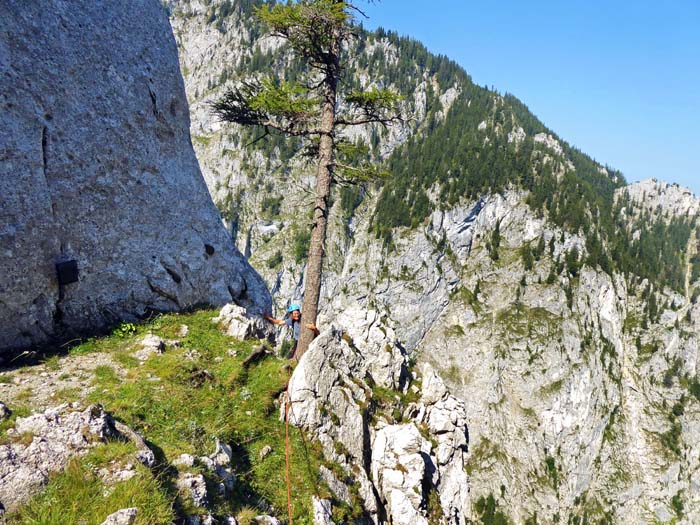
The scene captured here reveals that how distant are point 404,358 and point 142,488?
12.2 m

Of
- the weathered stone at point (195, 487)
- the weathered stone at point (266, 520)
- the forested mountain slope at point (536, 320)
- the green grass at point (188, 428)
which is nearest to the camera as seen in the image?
the green grass at point (188, 428)

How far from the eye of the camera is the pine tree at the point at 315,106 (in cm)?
1348

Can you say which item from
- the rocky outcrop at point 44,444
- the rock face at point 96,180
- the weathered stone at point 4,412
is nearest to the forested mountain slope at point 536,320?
the rock face at point 96,180

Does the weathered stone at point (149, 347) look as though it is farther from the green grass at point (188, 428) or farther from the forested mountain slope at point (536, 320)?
the forested mountain slope at point (536, 320)

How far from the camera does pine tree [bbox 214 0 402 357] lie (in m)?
13.5

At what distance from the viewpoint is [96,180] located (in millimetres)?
13375

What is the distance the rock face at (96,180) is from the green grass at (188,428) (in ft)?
5.79

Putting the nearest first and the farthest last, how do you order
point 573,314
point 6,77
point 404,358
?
point 6,77, point 404,358, point 573,314

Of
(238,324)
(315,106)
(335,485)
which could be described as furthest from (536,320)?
(335,485)

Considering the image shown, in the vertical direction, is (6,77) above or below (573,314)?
above

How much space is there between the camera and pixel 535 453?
13575cm

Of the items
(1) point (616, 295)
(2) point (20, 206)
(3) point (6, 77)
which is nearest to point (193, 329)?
(2) point (20, 206)

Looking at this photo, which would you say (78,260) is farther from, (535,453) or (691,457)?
(691,457)

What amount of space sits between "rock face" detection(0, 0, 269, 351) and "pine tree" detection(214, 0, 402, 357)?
149 inches
